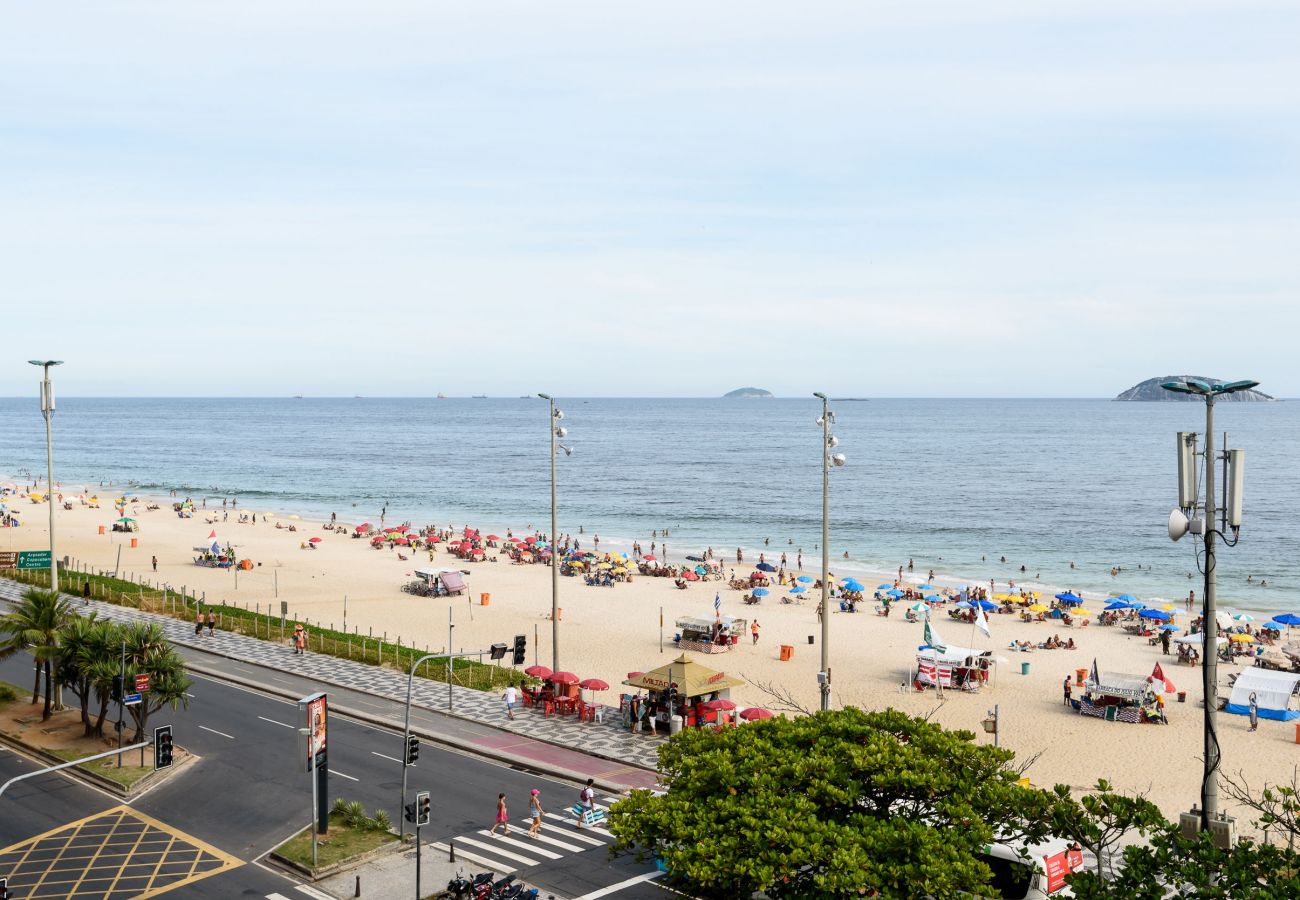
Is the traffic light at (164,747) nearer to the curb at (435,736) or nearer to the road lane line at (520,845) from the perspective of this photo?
the road lane line at (520,845)

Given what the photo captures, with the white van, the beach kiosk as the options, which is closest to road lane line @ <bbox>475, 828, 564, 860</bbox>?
the beach kiosk

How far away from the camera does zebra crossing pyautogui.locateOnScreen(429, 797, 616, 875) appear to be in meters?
25.7

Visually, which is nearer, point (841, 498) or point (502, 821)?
point (502, 821)

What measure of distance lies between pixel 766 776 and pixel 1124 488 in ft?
410

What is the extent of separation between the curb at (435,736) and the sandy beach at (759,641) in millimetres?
9083

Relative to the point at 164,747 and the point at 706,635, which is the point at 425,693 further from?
the point at 164,747

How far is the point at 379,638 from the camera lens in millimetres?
52344

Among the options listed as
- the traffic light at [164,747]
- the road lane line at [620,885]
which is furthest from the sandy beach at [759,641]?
the traffic light at [164,747]

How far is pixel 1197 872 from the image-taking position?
14117mm

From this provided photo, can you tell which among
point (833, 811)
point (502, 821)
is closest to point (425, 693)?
point (502, 821)

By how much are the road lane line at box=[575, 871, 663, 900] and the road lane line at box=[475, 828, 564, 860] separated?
2119 mm

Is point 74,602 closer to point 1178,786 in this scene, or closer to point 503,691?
point 503,691

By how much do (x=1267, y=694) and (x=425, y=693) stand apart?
3177 cm

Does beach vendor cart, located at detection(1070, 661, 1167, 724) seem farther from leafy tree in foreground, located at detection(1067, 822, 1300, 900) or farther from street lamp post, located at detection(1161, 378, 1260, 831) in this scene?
street lamp post, located at detection(1161, 378, 1260, 831)
